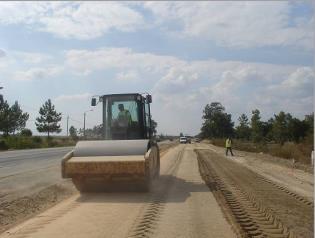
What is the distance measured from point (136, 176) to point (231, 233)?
17.1ft

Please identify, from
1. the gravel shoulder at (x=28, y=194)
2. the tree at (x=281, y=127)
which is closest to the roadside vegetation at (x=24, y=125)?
the tree at (x=281, y=127)

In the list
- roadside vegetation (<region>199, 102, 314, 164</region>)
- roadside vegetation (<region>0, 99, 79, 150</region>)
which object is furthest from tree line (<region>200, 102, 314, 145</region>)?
roadside vegetation (<region>0, 99, 79, 150</region>)

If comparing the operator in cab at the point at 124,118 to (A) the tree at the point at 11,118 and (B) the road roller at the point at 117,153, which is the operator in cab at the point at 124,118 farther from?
(A) the tree at the point at 11,118

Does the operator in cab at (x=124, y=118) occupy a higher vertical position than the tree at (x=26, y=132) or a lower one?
lower

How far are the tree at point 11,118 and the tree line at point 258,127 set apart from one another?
42.9m

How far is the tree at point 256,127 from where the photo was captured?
329ft

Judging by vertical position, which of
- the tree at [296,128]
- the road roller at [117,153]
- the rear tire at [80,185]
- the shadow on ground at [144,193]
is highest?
the tree at [296,128]

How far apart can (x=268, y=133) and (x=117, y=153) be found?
9712 centimetres

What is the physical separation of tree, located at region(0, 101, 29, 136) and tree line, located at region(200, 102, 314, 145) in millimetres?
42894

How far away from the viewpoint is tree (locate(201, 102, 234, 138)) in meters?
148

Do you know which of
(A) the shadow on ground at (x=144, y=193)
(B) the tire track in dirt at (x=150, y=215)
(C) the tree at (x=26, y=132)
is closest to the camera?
(B) the tire track in dirt at (x=150, y=215)

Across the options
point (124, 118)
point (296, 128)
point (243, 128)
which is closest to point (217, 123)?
point (243, 128)

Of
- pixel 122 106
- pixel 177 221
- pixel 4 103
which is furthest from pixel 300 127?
pixel 177 221

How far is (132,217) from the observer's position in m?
10.5
